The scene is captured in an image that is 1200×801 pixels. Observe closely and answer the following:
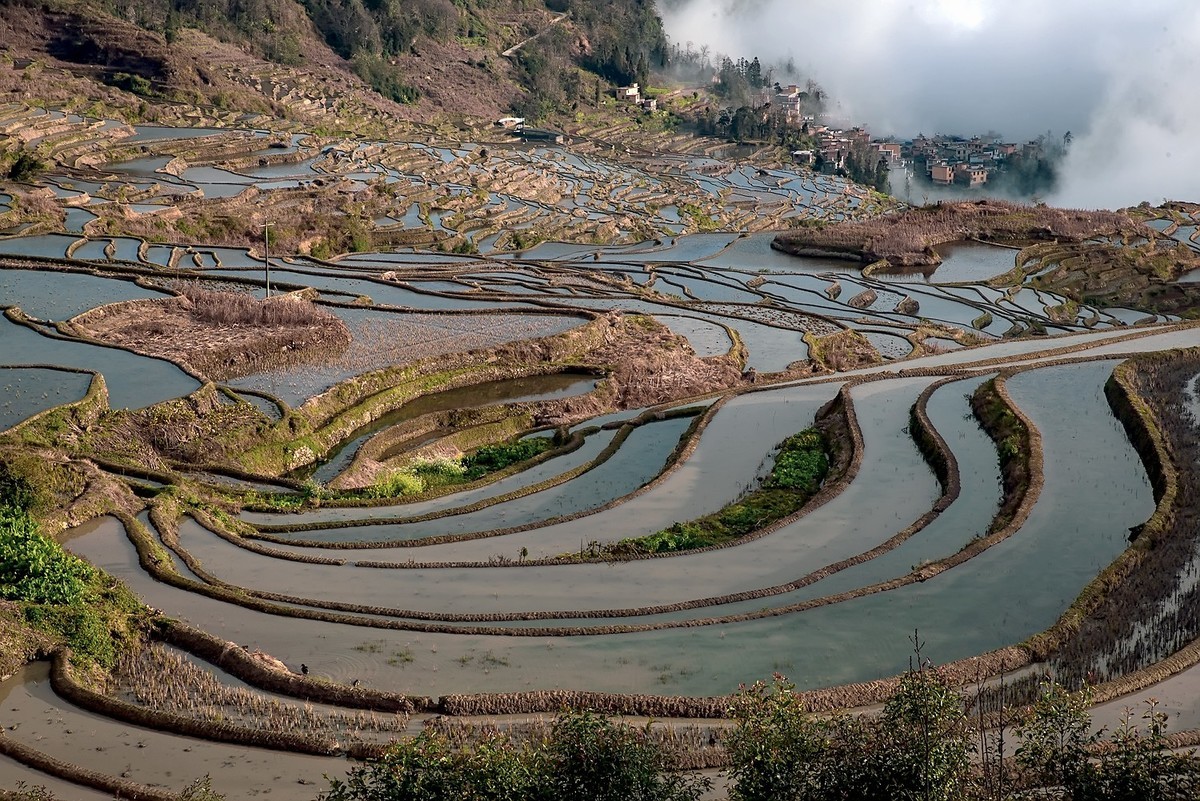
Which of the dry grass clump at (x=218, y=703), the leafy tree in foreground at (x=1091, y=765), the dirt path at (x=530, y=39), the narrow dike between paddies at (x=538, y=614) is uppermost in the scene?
the dirt path at (x=530, y=39)

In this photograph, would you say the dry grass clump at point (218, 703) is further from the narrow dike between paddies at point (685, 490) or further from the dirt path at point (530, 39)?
the dirt path at point (530, 39)

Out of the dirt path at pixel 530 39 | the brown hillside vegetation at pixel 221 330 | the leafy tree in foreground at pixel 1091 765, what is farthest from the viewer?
the dirt path at pixel 530 39

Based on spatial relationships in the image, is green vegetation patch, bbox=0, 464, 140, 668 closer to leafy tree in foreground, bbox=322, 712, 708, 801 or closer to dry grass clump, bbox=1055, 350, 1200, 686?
leafy tree in foreground, bbox=322, 712, 708, 801

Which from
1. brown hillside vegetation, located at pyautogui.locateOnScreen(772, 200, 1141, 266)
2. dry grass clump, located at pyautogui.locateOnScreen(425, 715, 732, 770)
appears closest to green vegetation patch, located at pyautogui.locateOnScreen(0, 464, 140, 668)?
dry grass clump, located at pyautogui.locateOnScreen(425, 715, 732, 770)

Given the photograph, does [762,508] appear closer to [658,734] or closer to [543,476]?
[543,476]

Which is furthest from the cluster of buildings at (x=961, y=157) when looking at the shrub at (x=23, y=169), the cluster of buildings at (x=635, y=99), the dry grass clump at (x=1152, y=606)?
the dry grass clump at (x=1152, y=606)
